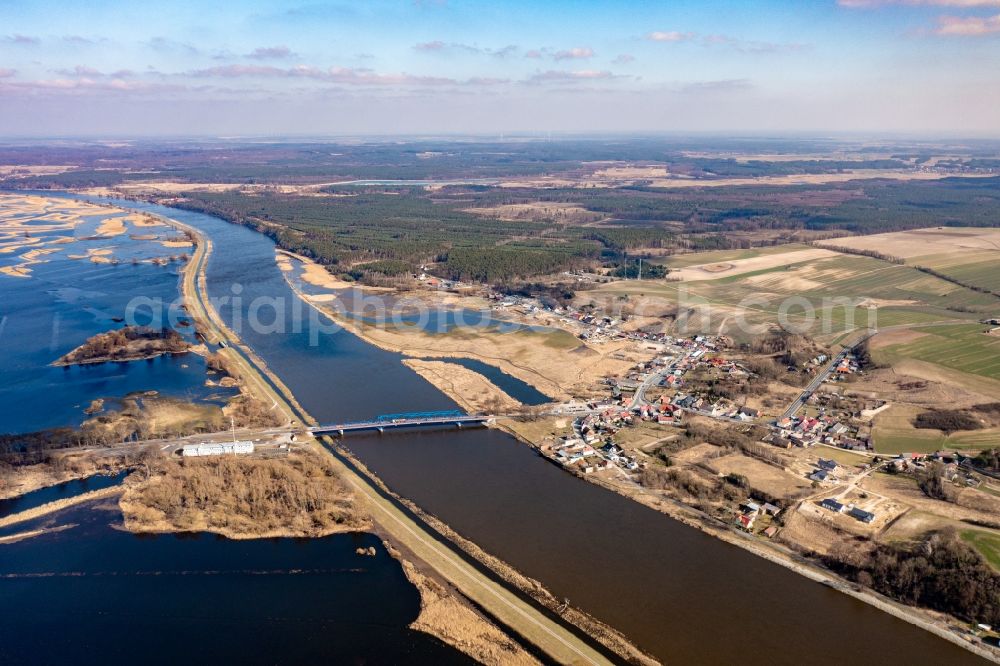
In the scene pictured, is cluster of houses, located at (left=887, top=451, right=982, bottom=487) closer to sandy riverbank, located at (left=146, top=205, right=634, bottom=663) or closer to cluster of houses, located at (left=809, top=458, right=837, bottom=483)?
cluster of houses, located at (left=809, top=458, right=837, bottom=483)

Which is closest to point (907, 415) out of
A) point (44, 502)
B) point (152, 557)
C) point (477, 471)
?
point (477, 471)

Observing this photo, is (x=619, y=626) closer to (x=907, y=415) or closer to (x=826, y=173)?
(x=907, y=415)

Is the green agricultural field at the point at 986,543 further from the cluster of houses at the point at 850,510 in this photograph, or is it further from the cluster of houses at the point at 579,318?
the cluster of houses at the point at 579,318

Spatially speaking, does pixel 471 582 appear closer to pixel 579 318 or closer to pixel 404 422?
pixel 404 422

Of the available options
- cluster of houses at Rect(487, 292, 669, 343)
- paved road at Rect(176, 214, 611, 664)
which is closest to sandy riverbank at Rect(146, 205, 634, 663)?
paved road at Rect(176, 214, 611, 664)

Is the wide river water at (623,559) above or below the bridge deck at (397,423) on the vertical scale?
below

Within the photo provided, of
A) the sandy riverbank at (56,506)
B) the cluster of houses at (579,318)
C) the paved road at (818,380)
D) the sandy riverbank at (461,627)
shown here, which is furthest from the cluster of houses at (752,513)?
the sandy riverbank at (56,506)
